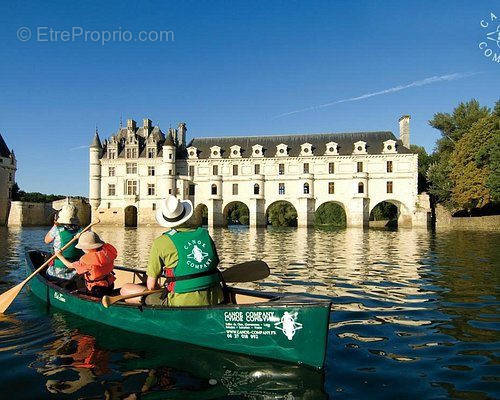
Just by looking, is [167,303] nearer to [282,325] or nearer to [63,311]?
[282,325]

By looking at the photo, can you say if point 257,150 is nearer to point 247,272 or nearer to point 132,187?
point 132,187

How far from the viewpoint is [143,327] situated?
247 inches

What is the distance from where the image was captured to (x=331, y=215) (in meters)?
66.0

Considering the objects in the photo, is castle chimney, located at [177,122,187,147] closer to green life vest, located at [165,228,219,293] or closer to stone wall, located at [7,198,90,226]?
stone wall, located at [7,198,90,226]

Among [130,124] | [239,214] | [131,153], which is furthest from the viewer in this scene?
[239,214]

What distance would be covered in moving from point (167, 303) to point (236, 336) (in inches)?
53.1

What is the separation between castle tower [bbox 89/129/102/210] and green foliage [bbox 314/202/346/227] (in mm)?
34609

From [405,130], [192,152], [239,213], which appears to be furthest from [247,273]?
[239,213]

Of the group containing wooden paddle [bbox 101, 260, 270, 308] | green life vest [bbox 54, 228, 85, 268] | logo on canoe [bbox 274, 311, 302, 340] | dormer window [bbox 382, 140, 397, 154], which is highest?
dormer window [bbox 382, 140, 397, 154]

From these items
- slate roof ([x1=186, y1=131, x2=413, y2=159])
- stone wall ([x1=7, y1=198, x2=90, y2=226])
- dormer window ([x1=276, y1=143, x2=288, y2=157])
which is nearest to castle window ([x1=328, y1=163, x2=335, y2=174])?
slate roof ([x1=186, y1=131, x2=413, y2=159])

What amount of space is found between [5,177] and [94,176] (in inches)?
527

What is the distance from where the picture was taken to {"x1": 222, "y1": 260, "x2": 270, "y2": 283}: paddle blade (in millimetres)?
6922

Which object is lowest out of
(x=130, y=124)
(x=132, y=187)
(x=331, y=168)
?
(x=132, y=187)

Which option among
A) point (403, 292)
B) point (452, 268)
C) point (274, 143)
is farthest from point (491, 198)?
point (403, 292)
